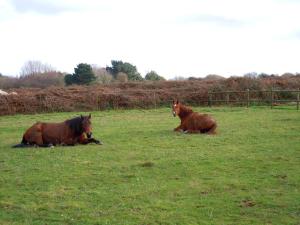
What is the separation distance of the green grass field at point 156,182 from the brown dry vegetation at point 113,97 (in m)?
21.5

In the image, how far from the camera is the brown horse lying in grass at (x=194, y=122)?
1669 centimetres

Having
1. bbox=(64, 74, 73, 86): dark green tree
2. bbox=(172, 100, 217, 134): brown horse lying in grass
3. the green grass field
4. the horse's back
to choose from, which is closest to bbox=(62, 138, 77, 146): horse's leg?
the horse's back

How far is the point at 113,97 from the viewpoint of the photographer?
37.2 meters

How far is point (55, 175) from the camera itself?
995 centimetres

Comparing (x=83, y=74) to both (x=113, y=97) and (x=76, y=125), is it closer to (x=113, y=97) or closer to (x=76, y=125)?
(x=113, y=97)

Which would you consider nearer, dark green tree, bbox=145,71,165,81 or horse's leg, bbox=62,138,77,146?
horse's leg, bbox=62,138,77,146

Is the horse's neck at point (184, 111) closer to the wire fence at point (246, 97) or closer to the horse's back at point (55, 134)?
the horse's back at point (55, 134)

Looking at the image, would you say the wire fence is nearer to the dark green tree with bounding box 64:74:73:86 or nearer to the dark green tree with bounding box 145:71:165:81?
the dark green tree with bounding box 64:74:73:86

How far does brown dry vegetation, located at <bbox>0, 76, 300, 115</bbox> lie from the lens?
36.1 metres

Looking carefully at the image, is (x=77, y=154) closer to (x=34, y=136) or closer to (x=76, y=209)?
(x=34, y=136)

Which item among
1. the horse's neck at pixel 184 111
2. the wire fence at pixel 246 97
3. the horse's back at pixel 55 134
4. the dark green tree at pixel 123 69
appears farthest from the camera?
the dark green tree at pixel 123 69

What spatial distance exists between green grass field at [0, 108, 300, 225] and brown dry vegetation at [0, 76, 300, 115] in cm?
2152

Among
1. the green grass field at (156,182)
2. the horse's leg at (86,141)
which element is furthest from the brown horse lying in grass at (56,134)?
the green grass field at (156,182)

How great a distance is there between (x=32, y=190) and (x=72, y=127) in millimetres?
5827
